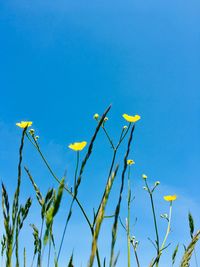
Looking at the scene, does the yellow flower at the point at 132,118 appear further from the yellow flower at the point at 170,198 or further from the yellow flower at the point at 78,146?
the yellow flower at the point at 170,198

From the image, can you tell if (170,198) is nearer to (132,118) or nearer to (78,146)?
(132,118)

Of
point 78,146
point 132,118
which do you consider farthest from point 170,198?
point 78,146

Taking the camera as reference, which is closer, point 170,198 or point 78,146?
point 78,146

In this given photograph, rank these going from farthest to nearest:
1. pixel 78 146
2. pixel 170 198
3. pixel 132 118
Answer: pixel 170 198 → pixel 132 118 → pixel 78 146

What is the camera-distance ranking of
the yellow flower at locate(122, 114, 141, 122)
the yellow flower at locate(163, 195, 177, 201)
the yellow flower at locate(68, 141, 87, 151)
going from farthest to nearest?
the yellow flower at locate(163, 195, 177, 201)
the yellow flower at locate(122, 114, 141, 122)
the yellow flower at locate(68, 141, 87, 151)

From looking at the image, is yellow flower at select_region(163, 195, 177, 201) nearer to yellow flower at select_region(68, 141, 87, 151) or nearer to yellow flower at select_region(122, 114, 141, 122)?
yellow flower at select_region(122, 114, 141, 122)

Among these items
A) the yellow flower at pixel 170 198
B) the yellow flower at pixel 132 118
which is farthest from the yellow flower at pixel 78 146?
the yellow flower at pixel 170 198

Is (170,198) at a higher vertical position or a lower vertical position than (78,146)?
higher

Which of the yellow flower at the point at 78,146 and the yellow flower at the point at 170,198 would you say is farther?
the yellow flower at the point at 170,198

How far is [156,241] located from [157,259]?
26 centimetres

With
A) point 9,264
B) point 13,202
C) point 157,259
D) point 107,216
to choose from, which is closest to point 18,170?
point 13,202

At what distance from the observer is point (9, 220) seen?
4.51 ft

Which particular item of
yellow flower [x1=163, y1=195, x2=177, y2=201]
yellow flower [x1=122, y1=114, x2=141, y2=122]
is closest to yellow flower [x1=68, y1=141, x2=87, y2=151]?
yellow flower [x1=122, y1=114, x2=141, y2=122]

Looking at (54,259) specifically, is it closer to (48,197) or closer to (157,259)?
(48,197)
